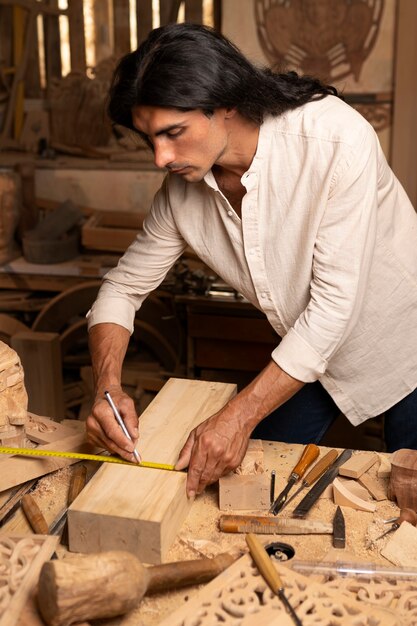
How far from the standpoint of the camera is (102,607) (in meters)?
1.48

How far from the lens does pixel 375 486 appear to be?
209 centimetres

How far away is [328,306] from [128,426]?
2.06 ft

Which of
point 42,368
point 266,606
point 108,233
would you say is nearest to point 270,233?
point 266,606

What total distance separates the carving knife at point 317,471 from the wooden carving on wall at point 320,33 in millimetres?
3613

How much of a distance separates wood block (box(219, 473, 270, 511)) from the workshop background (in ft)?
7.32

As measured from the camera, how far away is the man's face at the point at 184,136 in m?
2.04

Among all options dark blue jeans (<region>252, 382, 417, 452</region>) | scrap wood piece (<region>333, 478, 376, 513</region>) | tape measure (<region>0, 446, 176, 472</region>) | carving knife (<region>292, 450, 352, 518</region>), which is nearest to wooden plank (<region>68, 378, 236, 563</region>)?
tape measure (<region>0, 446, 176, 472</region>)

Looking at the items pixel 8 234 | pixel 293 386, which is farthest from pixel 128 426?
pixel 8 234

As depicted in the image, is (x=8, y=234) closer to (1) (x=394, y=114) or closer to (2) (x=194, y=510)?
(1) (x=394, y=114)

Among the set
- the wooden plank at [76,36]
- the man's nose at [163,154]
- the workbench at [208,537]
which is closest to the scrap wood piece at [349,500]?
the workbench at [208,537]

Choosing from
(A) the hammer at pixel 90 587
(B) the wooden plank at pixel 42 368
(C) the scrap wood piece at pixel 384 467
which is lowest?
(B) the wooden plank at pixel 42 368

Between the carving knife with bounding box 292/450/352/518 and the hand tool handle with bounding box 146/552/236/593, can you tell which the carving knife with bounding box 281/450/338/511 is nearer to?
the carving knife with bounding box 292/450/352/518

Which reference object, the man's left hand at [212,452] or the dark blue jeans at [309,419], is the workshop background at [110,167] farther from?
the man's left hand at [212,452]

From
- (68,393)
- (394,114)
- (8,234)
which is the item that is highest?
(394,114)
